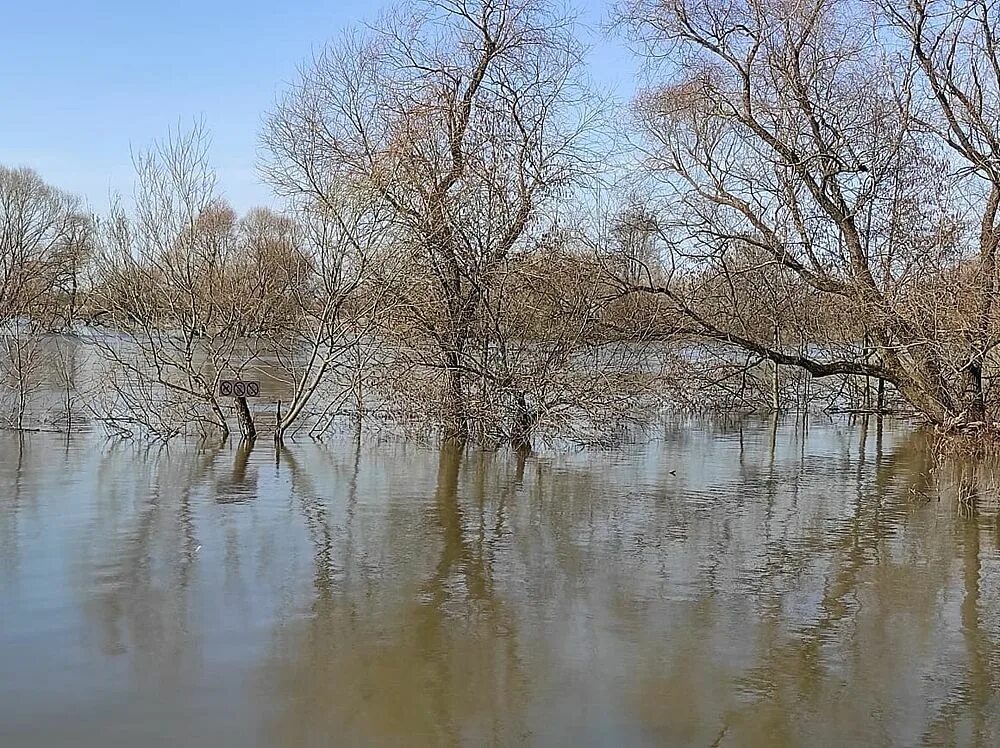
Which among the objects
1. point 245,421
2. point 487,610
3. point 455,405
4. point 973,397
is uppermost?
point 973,397

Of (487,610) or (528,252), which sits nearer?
(487,610)

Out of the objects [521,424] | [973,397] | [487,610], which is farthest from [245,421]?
[973,397]

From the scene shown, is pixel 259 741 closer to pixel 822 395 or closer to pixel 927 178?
pixel 927 178

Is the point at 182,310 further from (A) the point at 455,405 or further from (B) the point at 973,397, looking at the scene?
(B) the point at 973,397

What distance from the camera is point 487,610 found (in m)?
6.89

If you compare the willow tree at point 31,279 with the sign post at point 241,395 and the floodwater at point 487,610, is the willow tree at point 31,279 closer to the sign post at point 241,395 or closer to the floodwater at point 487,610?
the sign post at point 241,395

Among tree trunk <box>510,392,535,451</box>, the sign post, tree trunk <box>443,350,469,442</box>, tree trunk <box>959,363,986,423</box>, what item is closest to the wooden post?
the sign post

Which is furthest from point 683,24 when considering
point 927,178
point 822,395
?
point 822,395

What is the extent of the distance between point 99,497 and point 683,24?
38.8 ft

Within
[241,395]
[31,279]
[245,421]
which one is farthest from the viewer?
[31,279]

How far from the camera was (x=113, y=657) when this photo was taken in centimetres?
582

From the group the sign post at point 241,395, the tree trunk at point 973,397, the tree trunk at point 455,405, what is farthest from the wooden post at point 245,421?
the tree trunk at point 973,397

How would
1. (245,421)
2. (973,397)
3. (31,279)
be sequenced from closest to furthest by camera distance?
(973,397), (245,421), (31,279)

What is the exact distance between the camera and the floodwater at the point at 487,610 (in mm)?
5090
